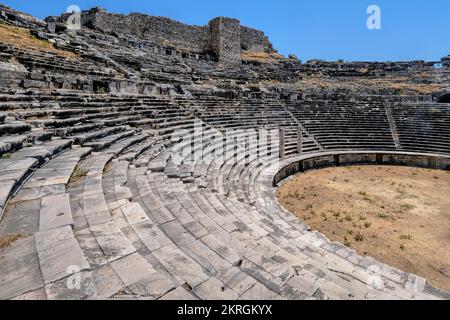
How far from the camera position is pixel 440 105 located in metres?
20.2

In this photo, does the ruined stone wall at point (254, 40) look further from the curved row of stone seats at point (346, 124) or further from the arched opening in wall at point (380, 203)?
the arched opening in wall at point (380, 203)

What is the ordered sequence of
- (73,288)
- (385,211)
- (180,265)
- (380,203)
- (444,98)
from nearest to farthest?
(73,288)
(180,265)
(385,211)
(380,203)
(444,98)

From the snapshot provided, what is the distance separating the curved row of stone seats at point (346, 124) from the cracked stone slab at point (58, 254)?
16.9m

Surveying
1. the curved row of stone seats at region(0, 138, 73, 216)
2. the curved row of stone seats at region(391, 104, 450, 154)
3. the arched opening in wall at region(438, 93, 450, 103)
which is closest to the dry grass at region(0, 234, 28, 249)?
the curved row of stone seats at region(0, 138, 73, 216)

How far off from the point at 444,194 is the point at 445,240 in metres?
5.11

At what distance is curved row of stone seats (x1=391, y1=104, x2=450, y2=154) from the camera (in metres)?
17.2

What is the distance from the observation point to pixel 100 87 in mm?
12094

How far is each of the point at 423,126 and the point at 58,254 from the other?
22.6 metres

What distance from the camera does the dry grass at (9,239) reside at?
91.7 inches

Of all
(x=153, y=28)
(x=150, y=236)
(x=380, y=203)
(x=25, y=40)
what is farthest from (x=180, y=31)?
(x=150, y=236)

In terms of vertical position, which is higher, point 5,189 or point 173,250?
point 5,189

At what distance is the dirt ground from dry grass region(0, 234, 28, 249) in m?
6.75

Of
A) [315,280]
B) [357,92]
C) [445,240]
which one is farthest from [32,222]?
[357,92]

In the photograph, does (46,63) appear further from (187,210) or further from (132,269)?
(132,269)
